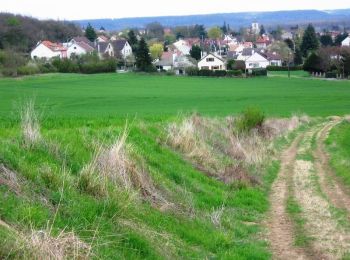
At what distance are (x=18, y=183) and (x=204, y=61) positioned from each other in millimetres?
118521

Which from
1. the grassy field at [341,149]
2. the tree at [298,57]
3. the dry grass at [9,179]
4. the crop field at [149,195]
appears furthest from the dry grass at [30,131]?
the tree at [298,57]

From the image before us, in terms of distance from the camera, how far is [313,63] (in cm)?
10775

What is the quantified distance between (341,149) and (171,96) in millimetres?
38318

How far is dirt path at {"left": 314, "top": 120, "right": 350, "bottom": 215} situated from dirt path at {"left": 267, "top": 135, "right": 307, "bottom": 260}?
130 centimetres

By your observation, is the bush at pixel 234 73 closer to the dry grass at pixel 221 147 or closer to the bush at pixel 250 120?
the bush at pixel 250 120

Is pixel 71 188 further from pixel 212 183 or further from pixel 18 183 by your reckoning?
pixel 212 183

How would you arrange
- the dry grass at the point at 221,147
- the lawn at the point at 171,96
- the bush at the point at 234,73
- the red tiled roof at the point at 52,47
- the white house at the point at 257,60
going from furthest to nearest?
the white house at the point at 257,60
the red tiled roof at the point at 52,47
the bush at the point at 234,73
the lawn at the point at 171,96
the dry grass at the point at 221,147

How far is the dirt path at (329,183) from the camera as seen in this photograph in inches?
620

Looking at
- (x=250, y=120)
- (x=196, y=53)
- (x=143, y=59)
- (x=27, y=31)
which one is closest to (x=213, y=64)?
(x=196, y=53)

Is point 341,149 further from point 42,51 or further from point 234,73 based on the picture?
point 42,51

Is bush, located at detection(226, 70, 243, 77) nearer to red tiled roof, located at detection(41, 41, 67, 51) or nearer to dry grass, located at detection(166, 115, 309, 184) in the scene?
red tiled roof, located at detection(41, 41, 67, 51)

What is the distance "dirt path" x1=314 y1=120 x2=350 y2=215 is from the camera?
51.7 ft

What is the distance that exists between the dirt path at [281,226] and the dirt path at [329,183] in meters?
1.30

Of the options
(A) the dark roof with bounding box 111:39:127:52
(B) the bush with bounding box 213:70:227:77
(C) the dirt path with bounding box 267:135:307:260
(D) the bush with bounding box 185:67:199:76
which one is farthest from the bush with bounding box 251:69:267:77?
(C) the dirt path with bounding box 267:135:307:260
